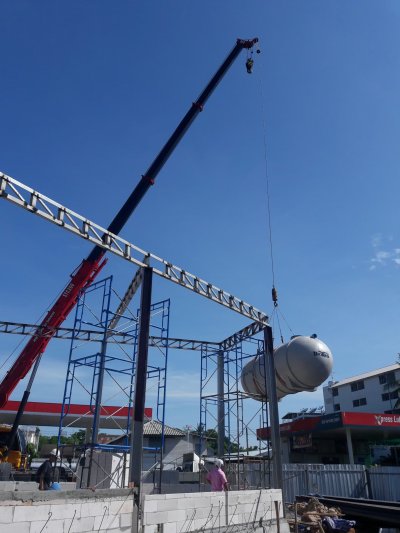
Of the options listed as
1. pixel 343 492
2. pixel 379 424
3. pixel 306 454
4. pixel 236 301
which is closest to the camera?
pixel 236 301

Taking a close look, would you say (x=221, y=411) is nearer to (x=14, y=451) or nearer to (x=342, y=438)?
(x=14, y=451)

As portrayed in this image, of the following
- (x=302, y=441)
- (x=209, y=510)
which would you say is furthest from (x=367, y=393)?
(x=209, y=510)

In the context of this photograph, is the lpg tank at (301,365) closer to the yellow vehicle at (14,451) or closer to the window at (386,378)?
the yellow vehicle at (14,451)

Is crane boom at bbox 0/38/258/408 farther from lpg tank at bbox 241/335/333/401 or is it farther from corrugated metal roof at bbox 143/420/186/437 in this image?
corrugated metal roof at bbox 143/420/186/437

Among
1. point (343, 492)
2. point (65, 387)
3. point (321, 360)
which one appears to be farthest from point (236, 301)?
point (343, 492)

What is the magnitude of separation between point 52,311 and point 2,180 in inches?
366

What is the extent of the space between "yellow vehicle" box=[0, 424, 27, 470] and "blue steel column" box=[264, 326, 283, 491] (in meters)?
11.3

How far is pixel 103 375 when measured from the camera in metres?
14.4

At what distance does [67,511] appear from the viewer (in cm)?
773

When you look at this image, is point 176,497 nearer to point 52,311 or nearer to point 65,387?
point 65,387

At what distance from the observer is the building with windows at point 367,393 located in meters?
49.3

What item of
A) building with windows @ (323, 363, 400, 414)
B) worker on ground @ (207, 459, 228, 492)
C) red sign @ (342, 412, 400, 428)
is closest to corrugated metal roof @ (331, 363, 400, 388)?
building with windows @ (323, 363, 400, 414)

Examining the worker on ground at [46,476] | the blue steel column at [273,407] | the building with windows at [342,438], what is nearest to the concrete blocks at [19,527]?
the worker on ground at [46,476]

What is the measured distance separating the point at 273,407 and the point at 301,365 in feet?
5.58
